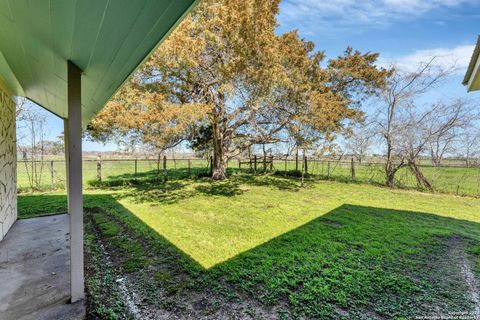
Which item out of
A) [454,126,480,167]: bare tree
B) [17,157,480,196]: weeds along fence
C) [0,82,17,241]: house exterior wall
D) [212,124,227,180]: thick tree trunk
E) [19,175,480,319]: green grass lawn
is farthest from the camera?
[212,124,227,180]: thick tree trunk

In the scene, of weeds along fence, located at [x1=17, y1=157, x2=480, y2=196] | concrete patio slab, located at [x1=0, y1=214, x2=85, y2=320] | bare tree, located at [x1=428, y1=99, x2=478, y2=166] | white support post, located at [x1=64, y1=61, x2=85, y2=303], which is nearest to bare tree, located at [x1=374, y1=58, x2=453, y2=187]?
weeds along fence, located at [x1=17, y1=157, x2=480, y2=196]

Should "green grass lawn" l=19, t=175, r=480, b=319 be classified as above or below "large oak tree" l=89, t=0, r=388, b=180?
below

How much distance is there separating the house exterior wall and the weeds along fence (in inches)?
158

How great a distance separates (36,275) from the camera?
2.61m

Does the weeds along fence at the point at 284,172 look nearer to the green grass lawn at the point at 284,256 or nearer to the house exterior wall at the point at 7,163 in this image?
the green grass lawn at the point at 284,256

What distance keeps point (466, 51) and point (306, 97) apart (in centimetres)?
581

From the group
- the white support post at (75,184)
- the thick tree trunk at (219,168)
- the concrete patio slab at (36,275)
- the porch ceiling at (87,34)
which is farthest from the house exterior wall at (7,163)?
the thick tree trunk at (219,168)

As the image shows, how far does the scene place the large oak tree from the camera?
18.5ft

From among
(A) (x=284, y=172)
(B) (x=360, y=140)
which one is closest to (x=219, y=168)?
(A) (x=284, y=172)

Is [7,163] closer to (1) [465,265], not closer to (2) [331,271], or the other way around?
(2) [331,271]

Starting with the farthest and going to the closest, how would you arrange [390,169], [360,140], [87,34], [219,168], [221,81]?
[219,168]
[360,140]
[390,169]
[221,81]
[87,34]

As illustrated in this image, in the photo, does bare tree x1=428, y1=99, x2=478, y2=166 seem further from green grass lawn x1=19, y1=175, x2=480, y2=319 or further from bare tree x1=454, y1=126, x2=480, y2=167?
green grass lawn x1=19, y1=175, x2=480, y2=319

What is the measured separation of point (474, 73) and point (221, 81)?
512 cm

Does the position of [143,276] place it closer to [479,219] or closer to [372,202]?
[372,202]
